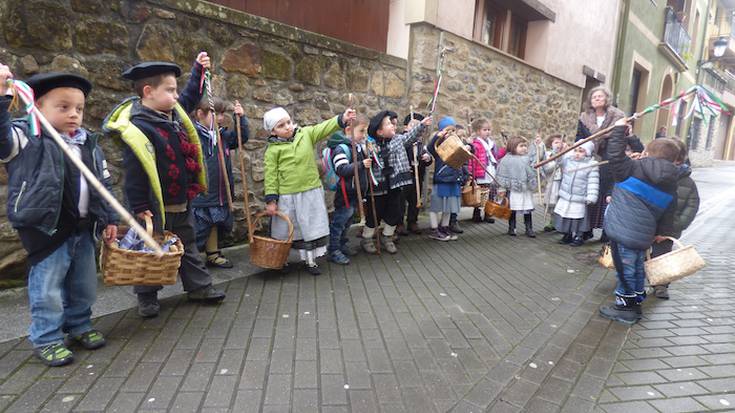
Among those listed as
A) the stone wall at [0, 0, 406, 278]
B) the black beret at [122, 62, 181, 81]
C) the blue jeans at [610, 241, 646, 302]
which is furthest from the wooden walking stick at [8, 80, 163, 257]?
the blue jeans at [610, 241, 646, 302]

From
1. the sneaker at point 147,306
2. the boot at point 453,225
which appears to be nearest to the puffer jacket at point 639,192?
the boot at point 453,225

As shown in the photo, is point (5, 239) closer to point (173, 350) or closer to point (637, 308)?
point (173, 350)

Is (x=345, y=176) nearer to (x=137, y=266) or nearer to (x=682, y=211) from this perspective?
(x=137, y=266)

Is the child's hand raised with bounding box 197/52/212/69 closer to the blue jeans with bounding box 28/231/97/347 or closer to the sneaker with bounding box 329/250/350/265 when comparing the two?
the blue jeans with bounding box 28/231/97/347

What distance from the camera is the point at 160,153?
305 centimetres

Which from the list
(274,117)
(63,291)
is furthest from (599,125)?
(63,291)

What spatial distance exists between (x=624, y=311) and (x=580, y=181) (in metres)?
2.64

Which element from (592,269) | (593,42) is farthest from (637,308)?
(593,42)

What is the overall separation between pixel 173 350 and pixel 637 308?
3.73 meters

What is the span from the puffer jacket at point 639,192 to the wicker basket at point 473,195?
2.91 meters

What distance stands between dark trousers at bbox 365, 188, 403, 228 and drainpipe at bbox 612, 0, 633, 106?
10.7 metres

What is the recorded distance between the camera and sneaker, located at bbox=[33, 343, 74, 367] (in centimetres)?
Answer: 262

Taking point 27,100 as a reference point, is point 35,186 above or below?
below

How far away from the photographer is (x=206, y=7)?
14.9ft
